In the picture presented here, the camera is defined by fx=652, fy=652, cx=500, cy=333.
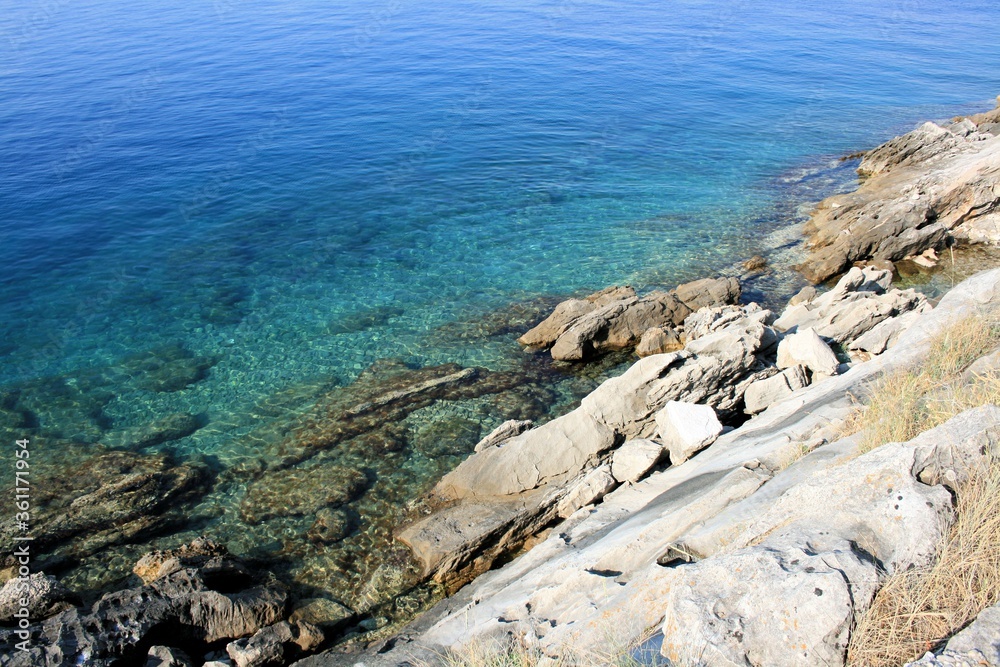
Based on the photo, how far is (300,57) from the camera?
2229 inches

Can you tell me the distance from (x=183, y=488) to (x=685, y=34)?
69.7 metres

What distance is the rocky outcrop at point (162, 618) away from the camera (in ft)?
32.5

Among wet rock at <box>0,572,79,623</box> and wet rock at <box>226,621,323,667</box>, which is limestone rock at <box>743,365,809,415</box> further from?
wet rock at <box>0,572,79,623</box>

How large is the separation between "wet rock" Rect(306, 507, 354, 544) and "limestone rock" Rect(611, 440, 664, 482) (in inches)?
227

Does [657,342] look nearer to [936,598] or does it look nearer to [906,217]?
[906,217]

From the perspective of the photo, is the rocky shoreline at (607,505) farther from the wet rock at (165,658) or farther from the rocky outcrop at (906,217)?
the rocky outcrop at (906,217)

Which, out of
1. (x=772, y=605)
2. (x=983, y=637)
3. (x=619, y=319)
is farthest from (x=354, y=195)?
(x=983, y=637)

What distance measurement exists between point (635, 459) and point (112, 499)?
11.5 metres

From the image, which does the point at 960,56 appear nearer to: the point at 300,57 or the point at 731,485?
the point at 300,57

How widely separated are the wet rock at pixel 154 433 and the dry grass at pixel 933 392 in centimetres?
1542

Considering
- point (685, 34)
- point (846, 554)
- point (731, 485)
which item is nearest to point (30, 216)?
point (731, 485)

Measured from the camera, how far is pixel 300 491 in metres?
14.9

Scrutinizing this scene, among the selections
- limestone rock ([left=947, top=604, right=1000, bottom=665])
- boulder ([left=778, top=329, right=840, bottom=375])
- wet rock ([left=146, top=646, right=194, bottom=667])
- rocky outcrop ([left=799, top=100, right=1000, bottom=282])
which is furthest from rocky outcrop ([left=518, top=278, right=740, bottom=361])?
limestone rock ([left=947, top=604, right=1000, bottom=665])

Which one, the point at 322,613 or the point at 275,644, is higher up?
the point at 275,644
